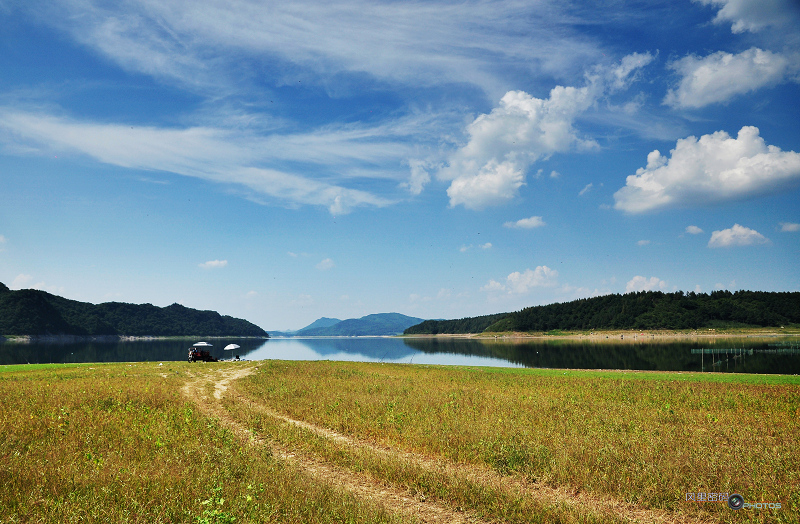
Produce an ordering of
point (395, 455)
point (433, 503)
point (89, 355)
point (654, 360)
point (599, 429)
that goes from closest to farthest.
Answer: point (433, 503) → point (395, 455) → point (599, 429) → point (654, 360) → point (89, 355)

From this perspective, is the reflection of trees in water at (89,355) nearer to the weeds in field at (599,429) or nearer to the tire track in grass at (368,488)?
the weeds in field at (599,429)

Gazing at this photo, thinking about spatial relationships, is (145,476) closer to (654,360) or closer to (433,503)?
(433,503)

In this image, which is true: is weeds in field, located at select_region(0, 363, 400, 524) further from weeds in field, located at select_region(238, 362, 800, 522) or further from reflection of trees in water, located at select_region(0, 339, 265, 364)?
reflection of trees in water, located at select_region(0, 339, 265, 364)

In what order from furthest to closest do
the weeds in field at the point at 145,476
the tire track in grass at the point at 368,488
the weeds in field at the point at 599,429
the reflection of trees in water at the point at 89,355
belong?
1. the reflection of trees in water at the point at 89,355
2. the weeds in field at the point at 599,429
3. the tire track in grass at the point at 368,488
4. the weeds in field at the point at 145,476

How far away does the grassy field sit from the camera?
8.98 m

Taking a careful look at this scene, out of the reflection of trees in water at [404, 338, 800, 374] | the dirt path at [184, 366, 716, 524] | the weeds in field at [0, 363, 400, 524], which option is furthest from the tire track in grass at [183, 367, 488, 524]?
Answer: the reflection of trees in water at [404, 338, 800, 374]

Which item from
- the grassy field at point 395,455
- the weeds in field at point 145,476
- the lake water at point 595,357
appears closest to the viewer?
the weeds in field at point 145,476

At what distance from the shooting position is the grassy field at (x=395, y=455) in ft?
29.5

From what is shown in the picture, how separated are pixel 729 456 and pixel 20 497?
18.3 meters

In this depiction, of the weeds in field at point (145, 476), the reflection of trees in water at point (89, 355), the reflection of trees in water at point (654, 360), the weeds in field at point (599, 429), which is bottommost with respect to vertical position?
the reflection of trees in water at point (89, 355)

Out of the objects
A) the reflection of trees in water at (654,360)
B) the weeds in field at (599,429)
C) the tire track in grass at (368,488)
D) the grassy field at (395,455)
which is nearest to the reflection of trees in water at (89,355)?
the reflection of trees in water at (654,360)

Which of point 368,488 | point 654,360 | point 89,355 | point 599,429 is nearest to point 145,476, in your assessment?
point 368,488

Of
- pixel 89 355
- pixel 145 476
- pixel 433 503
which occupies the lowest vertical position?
pixel 89 355

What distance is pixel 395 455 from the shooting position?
13242 mm
